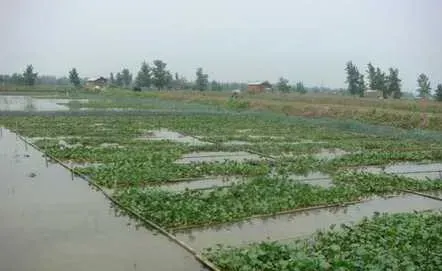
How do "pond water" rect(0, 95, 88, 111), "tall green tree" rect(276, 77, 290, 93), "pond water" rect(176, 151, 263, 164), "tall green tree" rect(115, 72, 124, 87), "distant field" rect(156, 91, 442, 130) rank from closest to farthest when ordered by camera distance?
"pond water" rect(176, 151, 263, 164), "distant field" rect(156, 91, 442, 130), "pond water" rect(0, 95, 88, 111), "tall green tree" rect(276, 77, 290, 93), "tall green tree" rect(115, 72, 124, 87)

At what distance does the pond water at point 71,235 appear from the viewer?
6.96 metres

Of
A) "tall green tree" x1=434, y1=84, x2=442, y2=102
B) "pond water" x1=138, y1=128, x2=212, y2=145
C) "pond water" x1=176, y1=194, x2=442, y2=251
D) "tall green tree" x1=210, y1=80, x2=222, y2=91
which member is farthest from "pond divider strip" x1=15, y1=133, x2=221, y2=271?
"tall green tree" x1=210, y1=80, x2=222, y2=91

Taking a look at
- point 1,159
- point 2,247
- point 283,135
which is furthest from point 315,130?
point 2,247

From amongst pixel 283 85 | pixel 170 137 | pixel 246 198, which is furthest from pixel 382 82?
pixel 246 198

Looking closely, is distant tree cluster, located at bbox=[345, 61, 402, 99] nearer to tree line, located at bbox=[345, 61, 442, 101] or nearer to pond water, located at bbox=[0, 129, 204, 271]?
tree line, located at bbox=[345, 61, 442, 101]

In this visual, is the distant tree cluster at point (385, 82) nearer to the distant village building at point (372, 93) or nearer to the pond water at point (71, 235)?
the distant village building at point (372, 93)

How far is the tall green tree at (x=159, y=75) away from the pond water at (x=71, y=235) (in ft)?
207

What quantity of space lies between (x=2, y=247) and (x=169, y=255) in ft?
8.24

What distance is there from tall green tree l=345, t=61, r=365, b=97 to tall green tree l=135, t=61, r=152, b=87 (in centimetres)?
3344

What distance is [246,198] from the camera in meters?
10.2

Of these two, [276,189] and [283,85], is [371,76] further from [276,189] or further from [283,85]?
[276,189]

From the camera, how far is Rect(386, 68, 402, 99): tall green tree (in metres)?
50.9

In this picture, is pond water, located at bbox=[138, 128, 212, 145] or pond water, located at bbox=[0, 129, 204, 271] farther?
pond water, located at bbox=[138, 128, 212, 145]

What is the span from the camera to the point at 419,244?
7.38 meters
